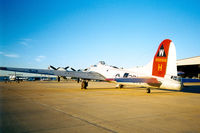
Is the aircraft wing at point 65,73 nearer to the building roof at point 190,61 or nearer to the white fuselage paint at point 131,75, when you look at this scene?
the white fuselage paint at point 131,75

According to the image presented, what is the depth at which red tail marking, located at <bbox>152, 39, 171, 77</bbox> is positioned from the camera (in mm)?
17734

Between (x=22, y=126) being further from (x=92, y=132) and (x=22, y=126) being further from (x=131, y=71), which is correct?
(x=131, y=71)

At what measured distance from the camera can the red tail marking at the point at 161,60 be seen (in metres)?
17.7

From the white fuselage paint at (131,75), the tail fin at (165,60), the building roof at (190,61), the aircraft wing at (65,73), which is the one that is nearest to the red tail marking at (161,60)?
the tail fin at (165,60)

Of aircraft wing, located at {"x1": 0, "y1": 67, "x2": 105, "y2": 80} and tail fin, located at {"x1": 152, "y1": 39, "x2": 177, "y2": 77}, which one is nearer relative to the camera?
tail fin, located at {"x1": 152, "y1": 39, "x2": 177, "y2": 77}

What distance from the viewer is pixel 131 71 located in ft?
73.5

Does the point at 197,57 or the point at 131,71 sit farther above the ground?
the point at 197,57

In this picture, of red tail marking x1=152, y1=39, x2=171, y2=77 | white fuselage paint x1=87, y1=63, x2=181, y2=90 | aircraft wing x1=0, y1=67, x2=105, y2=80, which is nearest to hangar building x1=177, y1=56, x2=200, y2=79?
white fuselage paint x1=87, y1=63, x2=181, y2=90

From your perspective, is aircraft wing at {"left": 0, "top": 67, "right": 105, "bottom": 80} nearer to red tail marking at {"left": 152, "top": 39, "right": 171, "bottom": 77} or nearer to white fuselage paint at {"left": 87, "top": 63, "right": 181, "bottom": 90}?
white fuselage paint at {"left": 87, "top": 63, "right": 181, "bottom": 90}

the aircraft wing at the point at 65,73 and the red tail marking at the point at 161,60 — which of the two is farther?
the aircraft wing at the point at 65,73

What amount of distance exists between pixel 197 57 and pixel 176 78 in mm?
42523

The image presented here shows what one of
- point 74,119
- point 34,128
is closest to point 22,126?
point 34,128

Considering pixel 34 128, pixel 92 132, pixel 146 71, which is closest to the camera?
pixel 92 132

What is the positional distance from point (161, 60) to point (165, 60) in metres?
0.43
